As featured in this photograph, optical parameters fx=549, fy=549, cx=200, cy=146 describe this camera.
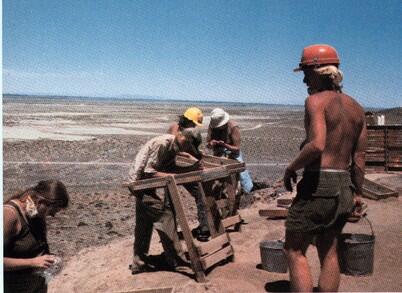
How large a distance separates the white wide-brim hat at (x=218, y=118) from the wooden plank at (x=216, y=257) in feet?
8.22

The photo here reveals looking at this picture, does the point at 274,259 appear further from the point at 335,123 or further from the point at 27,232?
the point at 27,232

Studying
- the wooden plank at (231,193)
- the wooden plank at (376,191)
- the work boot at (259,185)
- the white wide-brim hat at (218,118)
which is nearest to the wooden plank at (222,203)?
the wooden plank at (231,193)

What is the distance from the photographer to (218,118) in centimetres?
827

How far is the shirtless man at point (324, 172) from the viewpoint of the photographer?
148 inches

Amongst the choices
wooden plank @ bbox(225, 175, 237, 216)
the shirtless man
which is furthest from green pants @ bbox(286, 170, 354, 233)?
wooden plank @ bbox(225, 175, 237, 216)

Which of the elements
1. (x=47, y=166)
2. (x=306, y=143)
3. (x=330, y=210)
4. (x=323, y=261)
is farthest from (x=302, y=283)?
(x=47, y=166)

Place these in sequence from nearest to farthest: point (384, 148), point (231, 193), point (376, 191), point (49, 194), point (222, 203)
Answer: point (49, 194)
point (222, 203)
point (231, 193)
point (376, 191)
point (384, 148)

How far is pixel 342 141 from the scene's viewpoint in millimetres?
3836

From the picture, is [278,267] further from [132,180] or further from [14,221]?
[14,221]

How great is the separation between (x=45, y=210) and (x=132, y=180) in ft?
7.60

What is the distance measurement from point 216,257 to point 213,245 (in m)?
0.15

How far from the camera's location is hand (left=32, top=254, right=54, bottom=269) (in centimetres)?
347

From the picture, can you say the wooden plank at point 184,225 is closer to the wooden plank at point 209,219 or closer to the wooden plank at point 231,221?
the wooden plank at point 209,219

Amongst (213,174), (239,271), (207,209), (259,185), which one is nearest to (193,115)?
(213,174)
